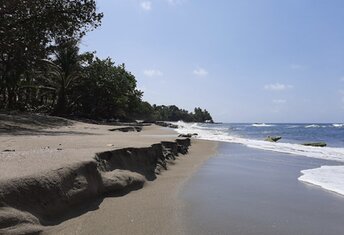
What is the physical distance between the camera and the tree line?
16812 mm

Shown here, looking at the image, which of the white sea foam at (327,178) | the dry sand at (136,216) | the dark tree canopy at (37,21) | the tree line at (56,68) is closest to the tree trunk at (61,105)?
the tree line at (56,68)

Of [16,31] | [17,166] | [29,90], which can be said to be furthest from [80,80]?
[17,166]

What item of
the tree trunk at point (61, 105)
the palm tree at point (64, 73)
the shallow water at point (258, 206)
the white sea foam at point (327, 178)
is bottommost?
the shallow water at point (258, 206)

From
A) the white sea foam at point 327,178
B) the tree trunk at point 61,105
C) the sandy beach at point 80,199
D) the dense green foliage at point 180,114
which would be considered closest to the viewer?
the sandy beach at point 80,199

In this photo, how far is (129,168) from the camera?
7.75m

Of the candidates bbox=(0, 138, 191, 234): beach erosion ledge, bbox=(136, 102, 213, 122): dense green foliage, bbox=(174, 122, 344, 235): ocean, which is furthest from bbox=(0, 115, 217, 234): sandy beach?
bbox=(136, 102, 213, 122): dense green foliage

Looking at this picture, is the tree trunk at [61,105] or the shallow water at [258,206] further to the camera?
the tree trunk at [61,105]

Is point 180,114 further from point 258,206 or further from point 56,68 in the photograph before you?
point 258,206

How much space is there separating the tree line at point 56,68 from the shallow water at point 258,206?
465 inches

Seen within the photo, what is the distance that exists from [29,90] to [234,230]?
39.2 meters

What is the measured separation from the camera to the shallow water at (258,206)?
4992 mm

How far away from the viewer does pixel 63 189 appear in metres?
4.91

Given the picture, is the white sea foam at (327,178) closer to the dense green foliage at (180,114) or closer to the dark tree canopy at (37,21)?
the dark tree canopy at (37,21)

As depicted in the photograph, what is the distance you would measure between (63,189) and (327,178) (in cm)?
707
